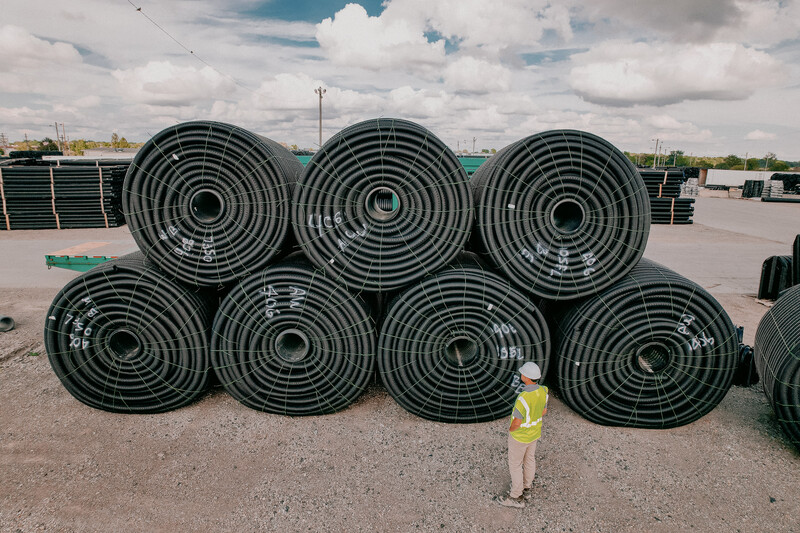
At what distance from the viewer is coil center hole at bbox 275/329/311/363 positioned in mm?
4363

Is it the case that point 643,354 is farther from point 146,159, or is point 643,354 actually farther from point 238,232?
point 146,159

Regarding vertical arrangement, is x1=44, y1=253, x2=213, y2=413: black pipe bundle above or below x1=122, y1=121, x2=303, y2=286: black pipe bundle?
below

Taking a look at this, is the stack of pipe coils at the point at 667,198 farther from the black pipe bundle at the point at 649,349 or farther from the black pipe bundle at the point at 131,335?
the black pipe bundle at the point at 131,335

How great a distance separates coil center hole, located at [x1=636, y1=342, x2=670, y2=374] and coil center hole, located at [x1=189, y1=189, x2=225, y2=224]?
427 cm

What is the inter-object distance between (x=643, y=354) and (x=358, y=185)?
130 inches

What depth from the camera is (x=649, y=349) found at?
14.3ft

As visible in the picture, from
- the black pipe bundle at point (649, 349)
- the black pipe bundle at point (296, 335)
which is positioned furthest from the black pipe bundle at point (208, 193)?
the black pipe bundle at point (649, 349)

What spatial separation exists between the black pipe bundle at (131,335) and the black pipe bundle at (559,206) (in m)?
3.11

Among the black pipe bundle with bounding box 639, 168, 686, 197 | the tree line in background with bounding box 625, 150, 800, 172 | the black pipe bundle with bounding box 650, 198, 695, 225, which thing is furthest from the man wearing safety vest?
the tree line in background with bounding box 625, 150, 800, 172

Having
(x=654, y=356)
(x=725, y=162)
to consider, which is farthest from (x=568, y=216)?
(x=725, y=162)

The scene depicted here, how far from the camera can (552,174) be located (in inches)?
165

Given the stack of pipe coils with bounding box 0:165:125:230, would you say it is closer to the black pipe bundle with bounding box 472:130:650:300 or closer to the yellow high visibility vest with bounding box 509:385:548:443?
the black pipe bundle with bounding box 472:130:650:300

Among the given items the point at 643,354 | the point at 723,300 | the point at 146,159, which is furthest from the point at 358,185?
the point at 723,300

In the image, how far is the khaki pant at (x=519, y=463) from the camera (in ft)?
10.8
